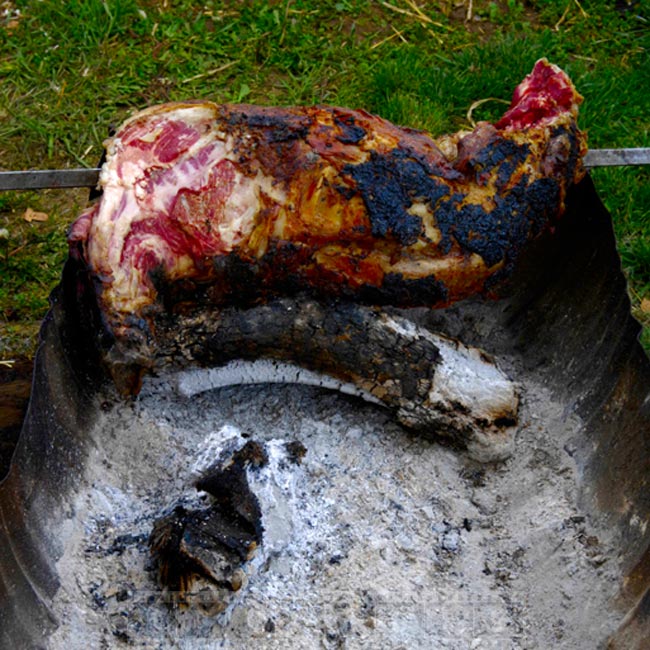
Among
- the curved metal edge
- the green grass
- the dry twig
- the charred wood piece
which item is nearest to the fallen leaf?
the green grass

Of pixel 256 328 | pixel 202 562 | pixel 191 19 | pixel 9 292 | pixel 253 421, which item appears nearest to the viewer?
pixel 202 562

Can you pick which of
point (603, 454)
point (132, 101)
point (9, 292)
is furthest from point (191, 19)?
point (603, 454)

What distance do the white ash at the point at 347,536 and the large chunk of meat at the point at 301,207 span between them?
491mm

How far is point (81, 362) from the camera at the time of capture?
2945 millimetres

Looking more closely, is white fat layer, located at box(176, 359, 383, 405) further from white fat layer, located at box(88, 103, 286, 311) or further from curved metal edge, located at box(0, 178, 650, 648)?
white fat layer, located at box(88, 103, 286, 311)

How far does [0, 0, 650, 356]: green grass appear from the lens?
15.8 ft

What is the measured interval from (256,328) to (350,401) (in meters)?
0.50

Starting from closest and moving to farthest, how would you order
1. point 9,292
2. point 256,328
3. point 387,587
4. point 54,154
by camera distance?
point 387,587, point 256,328, point 9,292, point 54,154

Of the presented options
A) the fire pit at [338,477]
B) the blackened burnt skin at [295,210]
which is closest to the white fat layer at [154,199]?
the blackened burnt skin at [295,210]

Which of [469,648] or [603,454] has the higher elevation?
[603,454]

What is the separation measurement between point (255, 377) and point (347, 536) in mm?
672

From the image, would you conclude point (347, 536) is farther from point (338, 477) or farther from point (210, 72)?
point (210, 72)

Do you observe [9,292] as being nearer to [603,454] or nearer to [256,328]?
[256,328]

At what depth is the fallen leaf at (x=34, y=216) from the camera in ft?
14.8
